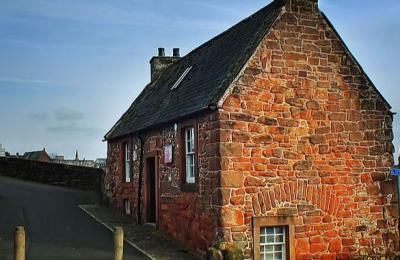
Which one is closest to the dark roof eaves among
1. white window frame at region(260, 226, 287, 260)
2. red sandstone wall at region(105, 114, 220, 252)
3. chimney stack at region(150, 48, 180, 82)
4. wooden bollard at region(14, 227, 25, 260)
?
red sandstone wall at region(105, 114, 220, 252)

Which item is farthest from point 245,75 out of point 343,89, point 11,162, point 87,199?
point 11,162

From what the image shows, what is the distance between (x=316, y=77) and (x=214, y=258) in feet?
19.5

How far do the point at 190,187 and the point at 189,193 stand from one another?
0.22 m

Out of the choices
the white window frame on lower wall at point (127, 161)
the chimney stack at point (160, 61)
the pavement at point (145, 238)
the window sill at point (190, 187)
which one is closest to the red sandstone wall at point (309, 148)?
the window sill at point (190, 187)

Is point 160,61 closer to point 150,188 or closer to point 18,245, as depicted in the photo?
point 150,188

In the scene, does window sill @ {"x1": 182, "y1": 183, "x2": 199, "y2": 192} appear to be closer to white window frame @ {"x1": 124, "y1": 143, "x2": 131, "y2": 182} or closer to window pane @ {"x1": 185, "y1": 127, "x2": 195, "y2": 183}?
window pane @ {"x1": 185, "y1": 127, "x2": 195, "y2": 183}

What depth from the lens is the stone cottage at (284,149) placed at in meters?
13.0

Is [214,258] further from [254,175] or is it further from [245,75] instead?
[245,75]

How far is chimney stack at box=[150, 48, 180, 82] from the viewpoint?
85.9 ft

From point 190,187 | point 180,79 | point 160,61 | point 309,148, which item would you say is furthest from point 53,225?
point 160,61

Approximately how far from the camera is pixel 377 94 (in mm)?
15133

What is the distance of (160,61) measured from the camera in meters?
26.4

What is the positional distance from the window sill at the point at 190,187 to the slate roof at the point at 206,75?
78.5 inches

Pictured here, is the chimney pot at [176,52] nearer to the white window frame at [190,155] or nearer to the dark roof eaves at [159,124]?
the dark roof eaves at [159,124]
